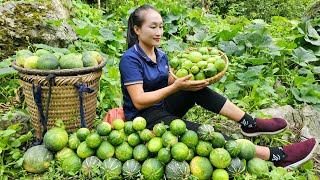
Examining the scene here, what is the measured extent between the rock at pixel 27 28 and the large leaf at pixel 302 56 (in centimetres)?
328

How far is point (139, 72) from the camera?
2.95 m

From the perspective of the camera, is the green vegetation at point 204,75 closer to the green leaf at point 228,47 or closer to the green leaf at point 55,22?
the green leaf at point 228,47

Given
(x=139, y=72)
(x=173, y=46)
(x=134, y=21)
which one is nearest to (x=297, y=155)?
(x=139, y=72)

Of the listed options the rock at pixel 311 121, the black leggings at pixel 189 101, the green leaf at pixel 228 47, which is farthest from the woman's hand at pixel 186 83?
the green leaf at pixel 228 47

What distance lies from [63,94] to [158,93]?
2.78 feet

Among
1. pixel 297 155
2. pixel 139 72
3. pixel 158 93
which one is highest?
pixel 139 72

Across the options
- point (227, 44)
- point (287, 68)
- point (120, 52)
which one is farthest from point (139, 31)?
point (287, 68)

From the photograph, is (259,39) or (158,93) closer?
(158,93)

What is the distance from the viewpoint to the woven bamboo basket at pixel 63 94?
9.65 feet

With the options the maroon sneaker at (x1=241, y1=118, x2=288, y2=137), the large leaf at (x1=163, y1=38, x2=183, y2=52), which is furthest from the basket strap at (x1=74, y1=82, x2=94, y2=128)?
the large leaf at (x1=163, y1=38, x2=183, y2=52)

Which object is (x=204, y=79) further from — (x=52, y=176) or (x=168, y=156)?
(x=52, y=176)

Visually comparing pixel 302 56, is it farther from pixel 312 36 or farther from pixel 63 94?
pixel 63 94

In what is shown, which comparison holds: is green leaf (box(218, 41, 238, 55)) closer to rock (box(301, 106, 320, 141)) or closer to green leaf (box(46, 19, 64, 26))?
rock (box(301, 106, 320, 141))

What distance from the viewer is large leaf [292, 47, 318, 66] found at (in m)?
5.14
